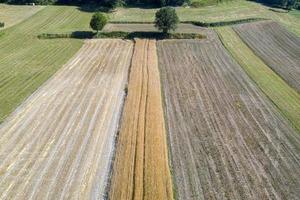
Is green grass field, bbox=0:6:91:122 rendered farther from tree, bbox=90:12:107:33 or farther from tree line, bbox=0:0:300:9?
tree, bbox=90:12:107:33

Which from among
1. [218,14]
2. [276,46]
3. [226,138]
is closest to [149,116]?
[226,138]

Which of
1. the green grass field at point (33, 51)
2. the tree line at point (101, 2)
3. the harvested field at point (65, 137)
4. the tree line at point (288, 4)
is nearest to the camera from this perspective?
the harvested field at point (65, 137)

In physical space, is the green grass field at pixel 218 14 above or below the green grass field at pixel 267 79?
above

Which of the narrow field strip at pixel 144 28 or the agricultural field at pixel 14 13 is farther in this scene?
the agricultural field at pixel 14 13

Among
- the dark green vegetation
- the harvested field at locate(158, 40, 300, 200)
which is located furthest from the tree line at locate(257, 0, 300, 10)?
the harvested field at locate(158, 40, 300, 200)

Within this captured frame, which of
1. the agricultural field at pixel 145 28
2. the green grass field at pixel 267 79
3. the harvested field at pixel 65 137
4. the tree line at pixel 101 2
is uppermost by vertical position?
the tree line at pixel 101 2

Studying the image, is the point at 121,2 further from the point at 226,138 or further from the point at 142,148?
the point at 142,148

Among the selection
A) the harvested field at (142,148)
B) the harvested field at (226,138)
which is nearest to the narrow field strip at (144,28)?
the harvested field at (226,138)

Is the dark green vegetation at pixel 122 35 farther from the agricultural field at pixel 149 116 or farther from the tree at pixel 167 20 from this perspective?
the tree at pixel 167 20

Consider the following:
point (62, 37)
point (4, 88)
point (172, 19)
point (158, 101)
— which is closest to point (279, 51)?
point (172, 19)
